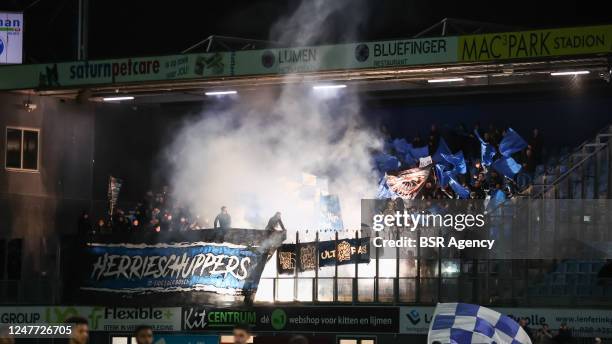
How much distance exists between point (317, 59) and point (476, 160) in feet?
17.3

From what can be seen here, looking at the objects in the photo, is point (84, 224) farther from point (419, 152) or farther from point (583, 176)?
point (583, 176)

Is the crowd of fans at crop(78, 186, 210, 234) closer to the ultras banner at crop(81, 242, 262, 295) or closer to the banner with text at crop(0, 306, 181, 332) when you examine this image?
the ultras banner at crop(81, 242, 262, 295)

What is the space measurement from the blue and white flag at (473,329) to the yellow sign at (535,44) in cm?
1003

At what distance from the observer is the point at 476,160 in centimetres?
2806

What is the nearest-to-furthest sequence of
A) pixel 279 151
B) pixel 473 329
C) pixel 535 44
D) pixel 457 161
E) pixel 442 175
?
pixel 473 329 → pixel 535 44 → pixel 442 175 → pixel 457 161 → pixel 279 151

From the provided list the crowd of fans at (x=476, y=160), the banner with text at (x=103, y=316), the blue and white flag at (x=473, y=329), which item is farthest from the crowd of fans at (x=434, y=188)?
the blue and white flag at (x=473, y=329)

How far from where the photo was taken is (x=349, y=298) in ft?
79.6

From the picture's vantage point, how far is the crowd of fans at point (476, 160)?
2638 centimetres

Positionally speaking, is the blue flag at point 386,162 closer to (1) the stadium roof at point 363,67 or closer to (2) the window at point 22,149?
(1) the stadium roof at point 363,67

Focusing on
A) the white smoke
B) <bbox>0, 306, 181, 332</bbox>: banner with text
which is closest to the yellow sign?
the white smoke

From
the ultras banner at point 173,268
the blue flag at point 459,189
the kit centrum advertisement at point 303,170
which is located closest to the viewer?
the kit centrum advertisement at point 303,170

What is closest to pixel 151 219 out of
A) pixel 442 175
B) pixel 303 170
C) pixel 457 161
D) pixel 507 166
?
pixel 303 170

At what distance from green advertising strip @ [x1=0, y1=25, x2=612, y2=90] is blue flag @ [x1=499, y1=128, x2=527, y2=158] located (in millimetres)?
4185

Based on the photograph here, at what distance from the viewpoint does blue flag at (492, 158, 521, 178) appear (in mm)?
27094
